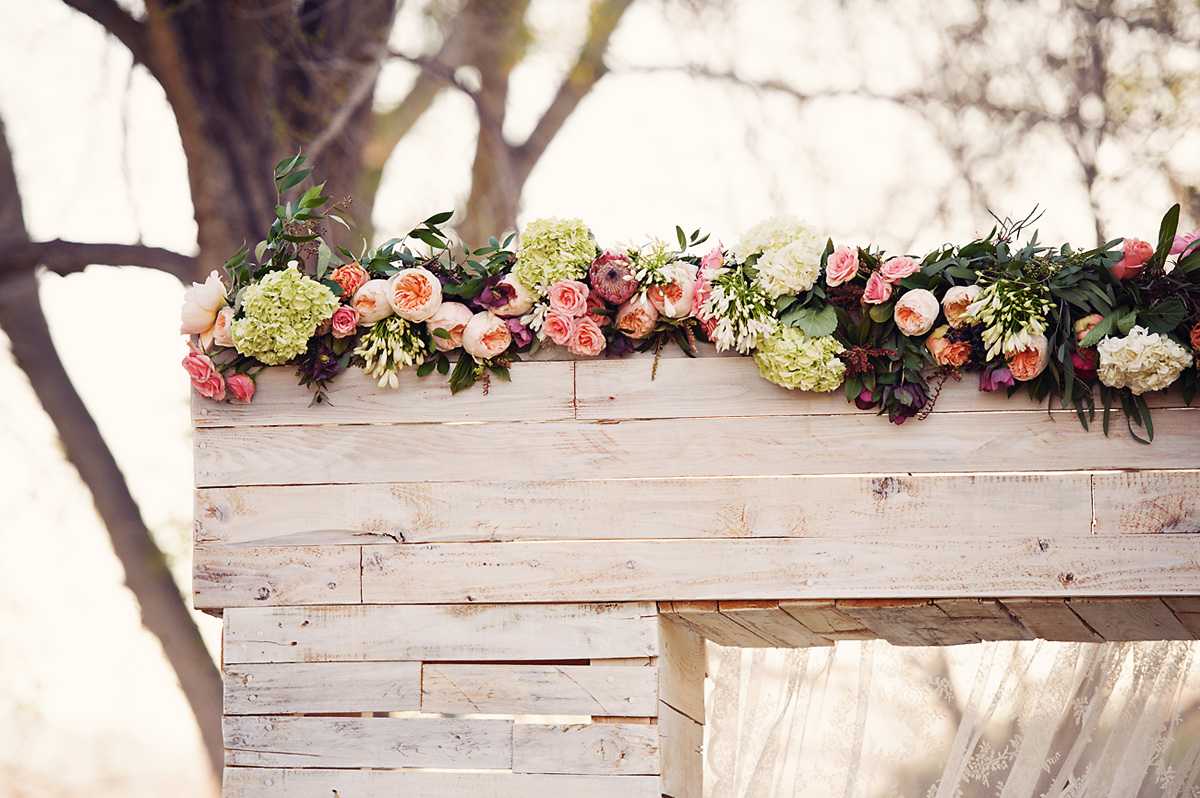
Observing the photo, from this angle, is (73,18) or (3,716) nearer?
(3,716)

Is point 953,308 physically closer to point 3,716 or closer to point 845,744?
point 845,744

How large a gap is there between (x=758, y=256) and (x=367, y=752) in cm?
113

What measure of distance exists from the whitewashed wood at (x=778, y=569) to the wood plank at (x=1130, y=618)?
0.04 metres

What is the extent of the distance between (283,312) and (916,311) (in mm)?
1099

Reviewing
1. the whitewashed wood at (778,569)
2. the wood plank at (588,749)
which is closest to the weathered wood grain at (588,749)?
the wood plank at (588,749)

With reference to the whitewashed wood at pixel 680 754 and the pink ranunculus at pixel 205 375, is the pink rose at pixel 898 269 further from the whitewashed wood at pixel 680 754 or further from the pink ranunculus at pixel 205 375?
the pink ranunculus at pixel 205 375

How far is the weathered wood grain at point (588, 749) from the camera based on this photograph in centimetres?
163

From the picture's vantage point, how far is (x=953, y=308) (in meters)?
1.59

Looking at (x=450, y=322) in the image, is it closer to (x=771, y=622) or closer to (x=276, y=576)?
(x=276, y=576)

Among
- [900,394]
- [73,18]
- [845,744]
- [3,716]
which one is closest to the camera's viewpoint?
[900,394]

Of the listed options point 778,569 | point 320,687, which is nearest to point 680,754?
point 778,569

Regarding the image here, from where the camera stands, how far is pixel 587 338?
1.67 meters

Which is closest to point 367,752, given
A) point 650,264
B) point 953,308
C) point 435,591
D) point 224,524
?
point 435,591

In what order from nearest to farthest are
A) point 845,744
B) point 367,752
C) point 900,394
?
point 900,394
point 367,752
point 845,744
